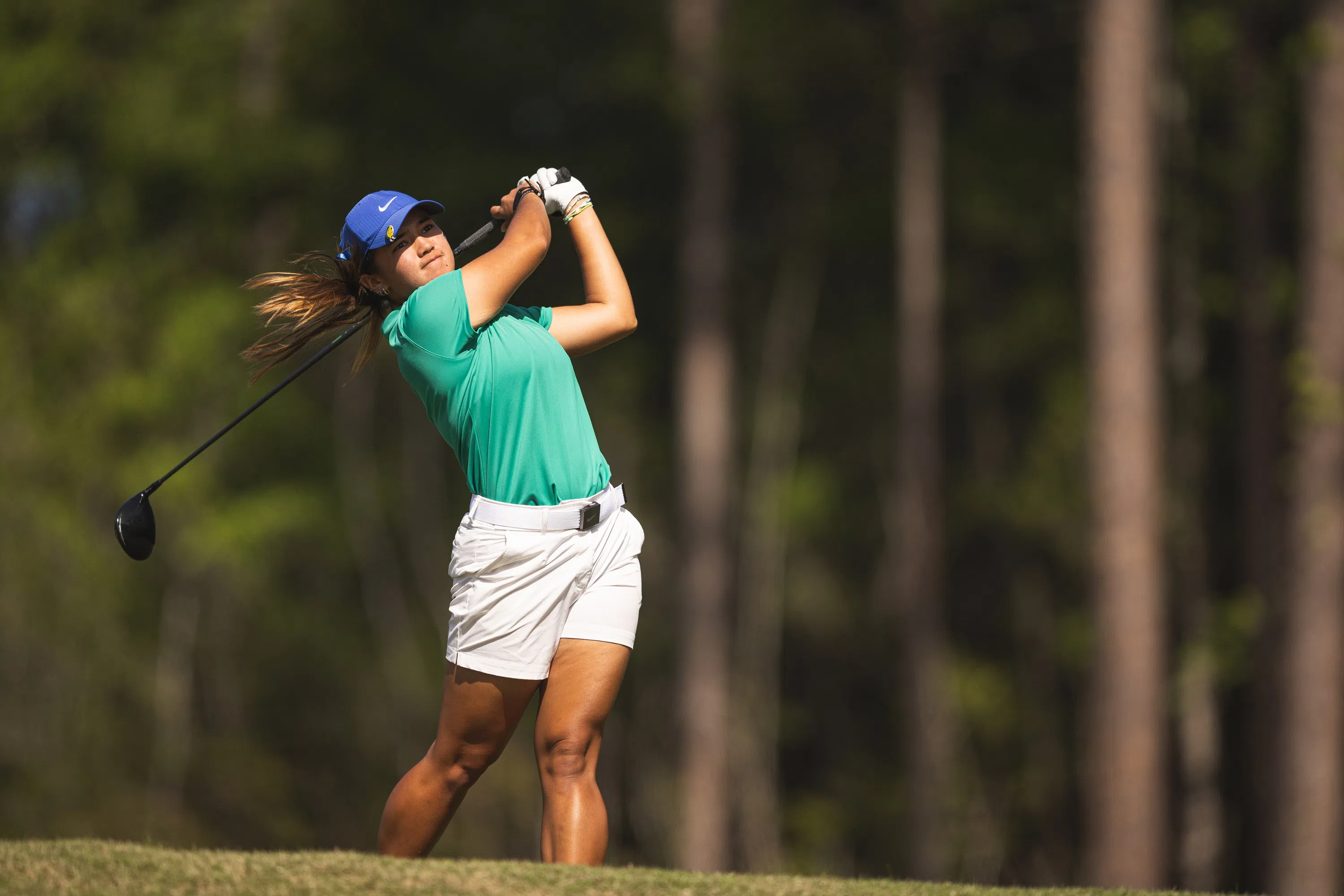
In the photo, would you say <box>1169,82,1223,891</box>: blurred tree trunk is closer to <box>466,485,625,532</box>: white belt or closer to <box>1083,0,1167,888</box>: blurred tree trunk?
<box>1083,0,1167,888</box>: blurred tree trunk

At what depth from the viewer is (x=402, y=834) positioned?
4.71 meters

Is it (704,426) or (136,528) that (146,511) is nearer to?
(136,528)

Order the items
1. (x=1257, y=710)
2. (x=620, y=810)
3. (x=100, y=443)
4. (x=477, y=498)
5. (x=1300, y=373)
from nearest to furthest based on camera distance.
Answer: (x=477, y=498)
(x=1300, y=373)
(x=1257, y=710)
(x=100, y=443)
(x=620, y=810)

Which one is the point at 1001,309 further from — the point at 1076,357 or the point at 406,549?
the point at 406,549

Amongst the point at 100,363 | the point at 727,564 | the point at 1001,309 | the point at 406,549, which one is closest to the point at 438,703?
the point at 406,549

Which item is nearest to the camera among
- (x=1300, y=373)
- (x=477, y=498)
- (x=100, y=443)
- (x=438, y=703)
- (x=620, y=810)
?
(x=477, y=498)

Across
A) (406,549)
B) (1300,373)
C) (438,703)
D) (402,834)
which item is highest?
(1300,373)

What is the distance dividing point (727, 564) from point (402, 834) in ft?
44.0

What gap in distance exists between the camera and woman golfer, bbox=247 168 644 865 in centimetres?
441

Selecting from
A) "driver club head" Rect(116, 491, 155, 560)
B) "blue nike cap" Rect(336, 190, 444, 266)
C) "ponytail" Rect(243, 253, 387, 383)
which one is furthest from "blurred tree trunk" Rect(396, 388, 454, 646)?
"blue nike cap" Rect(336, 190, 444, 266)

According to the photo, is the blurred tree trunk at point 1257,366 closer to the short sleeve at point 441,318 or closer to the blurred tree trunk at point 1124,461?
the blurred tree trunk at point 1124,461

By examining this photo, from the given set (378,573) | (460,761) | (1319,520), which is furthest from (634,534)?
(378,573)

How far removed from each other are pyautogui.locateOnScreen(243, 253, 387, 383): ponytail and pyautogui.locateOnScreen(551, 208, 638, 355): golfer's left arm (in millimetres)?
574

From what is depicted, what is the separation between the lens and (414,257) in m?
4.66
